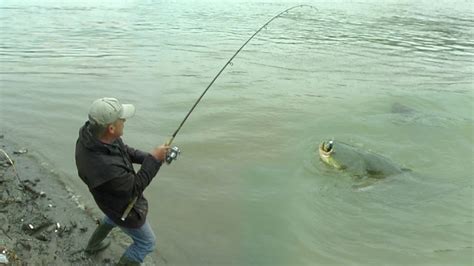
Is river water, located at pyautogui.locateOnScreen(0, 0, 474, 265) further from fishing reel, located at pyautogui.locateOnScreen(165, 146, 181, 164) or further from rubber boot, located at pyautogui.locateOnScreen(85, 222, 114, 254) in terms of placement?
fishing reel, located at pyautogui.locateOnScreen(165, 146, 181, 164)

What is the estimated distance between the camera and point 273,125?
29.4ft

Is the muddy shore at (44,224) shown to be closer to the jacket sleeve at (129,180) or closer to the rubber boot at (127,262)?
the rubber boot at (127,262)

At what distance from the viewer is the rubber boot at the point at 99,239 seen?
4.28m

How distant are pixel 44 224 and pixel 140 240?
140cm

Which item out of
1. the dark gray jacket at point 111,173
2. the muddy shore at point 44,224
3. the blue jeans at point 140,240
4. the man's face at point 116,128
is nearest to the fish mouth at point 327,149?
the muddy shore at point 44,224

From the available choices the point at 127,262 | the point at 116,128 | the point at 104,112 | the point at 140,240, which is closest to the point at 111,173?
the point at 116,128

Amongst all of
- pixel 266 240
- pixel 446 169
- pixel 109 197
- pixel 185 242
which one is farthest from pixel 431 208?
pixel 109 197

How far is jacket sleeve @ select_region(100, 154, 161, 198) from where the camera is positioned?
3.48 meters

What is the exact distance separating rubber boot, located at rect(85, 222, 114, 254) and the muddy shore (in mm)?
60

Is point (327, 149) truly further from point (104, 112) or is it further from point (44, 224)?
point (104, 112)

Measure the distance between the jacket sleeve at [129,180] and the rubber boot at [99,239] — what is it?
0.84 m

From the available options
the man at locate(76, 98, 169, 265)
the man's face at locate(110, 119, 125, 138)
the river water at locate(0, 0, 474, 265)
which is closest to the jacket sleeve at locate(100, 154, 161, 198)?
the man at locate(76, 98, 169, 265)

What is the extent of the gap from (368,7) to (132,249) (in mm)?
27843

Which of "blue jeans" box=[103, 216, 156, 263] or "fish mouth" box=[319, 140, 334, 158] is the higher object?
"blue jeans" box=[103, 216, 156, 263]
